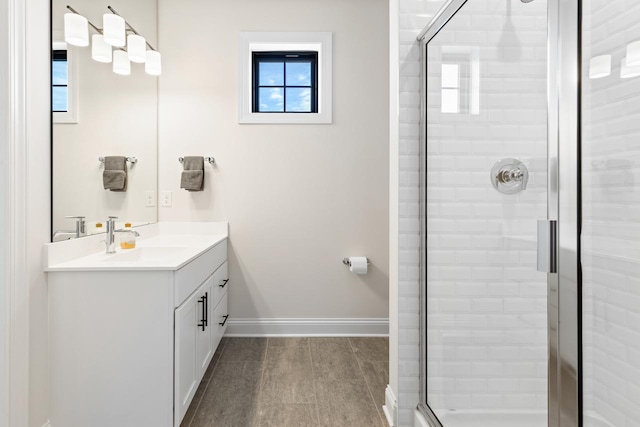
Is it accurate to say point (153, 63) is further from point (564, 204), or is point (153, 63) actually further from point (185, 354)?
point (564, 204)

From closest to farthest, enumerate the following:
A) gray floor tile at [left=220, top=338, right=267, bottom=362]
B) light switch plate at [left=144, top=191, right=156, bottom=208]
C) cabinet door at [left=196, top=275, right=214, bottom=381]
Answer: cabinet door at [left=196, top=275, right=214, bottom=381] < gray floor tile at [left=220, top=338, right=267, bottom=362] < light switch plate at [left=144, top=191, right=156, bottom=208]

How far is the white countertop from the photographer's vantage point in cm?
162

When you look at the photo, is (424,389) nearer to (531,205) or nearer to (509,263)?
(509,263)

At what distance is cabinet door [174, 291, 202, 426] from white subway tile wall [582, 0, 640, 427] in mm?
1441

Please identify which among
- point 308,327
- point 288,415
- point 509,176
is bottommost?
point 288,415

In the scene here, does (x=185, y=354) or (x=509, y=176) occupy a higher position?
(x=509, y=176)

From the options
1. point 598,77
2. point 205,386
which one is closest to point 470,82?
point 598,77

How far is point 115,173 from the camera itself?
91.0 inches

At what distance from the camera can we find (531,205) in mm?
1125

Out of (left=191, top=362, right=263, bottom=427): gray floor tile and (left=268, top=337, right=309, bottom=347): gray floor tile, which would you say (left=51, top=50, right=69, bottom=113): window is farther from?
(left=268, top=337, right=309, bottom=347): gray floor tile

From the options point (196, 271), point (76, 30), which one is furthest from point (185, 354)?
point (76, 30)

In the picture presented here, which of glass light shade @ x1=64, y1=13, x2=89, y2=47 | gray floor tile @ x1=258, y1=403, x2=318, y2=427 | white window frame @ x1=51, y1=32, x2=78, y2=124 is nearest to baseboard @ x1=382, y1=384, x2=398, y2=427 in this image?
gray floor tile @ x1=258, y1=403, x2=318, y2=427

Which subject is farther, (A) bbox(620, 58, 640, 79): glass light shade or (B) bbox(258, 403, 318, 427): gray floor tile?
(B) bbox(258, 403, 318, 427): gray floor tile

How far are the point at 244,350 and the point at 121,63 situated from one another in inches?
78.6
